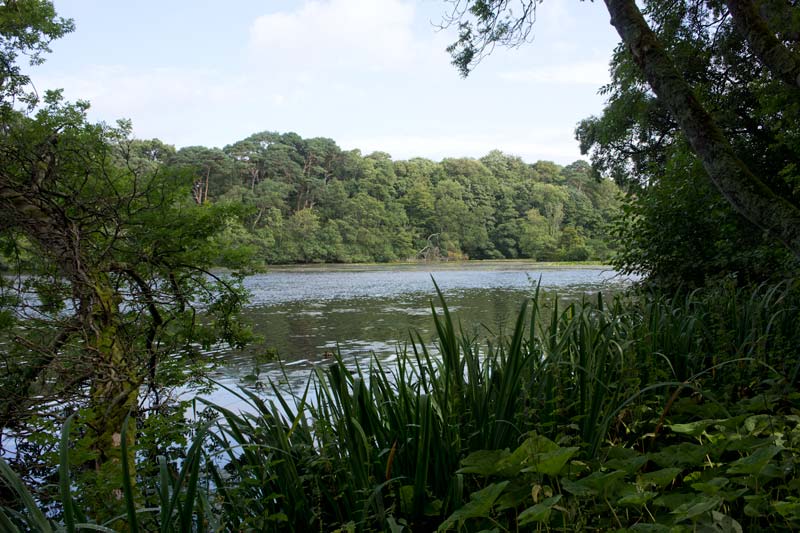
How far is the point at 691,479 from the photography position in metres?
1.31

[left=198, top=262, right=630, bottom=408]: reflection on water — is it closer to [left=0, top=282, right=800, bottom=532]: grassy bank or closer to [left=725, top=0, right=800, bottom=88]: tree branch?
[left=0, top=282, right=800, bottom=532]: grassy bank

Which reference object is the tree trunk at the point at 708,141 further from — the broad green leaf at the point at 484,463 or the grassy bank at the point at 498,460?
the broad green leaf at the point at 484,463

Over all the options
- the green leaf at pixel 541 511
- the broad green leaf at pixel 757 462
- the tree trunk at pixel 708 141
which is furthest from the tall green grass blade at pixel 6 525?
the tree trunk at pixel 708 141

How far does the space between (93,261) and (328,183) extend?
183ft

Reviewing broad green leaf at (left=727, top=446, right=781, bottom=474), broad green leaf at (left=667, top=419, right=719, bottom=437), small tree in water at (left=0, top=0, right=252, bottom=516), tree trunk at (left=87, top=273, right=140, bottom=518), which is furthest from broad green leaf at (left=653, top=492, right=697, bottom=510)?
tree trunk at (left=87, top=273, right=140, bottom=518)

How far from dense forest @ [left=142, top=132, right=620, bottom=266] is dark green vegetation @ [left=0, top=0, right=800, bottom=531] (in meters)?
38.7

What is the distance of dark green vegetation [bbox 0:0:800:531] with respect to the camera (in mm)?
1246

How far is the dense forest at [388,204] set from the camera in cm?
4862

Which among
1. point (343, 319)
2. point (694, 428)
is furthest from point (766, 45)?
point (343, 319)

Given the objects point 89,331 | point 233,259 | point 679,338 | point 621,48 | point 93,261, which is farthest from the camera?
point 621,48

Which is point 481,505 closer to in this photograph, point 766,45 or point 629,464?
point 629,464

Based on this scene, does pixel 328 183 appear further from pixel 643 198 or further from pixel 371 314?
pixel 643 198

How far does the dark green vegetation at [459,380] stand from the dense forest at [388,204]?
127 feet

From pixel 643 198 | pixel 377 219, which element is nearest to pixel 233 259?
pixel 643 198
